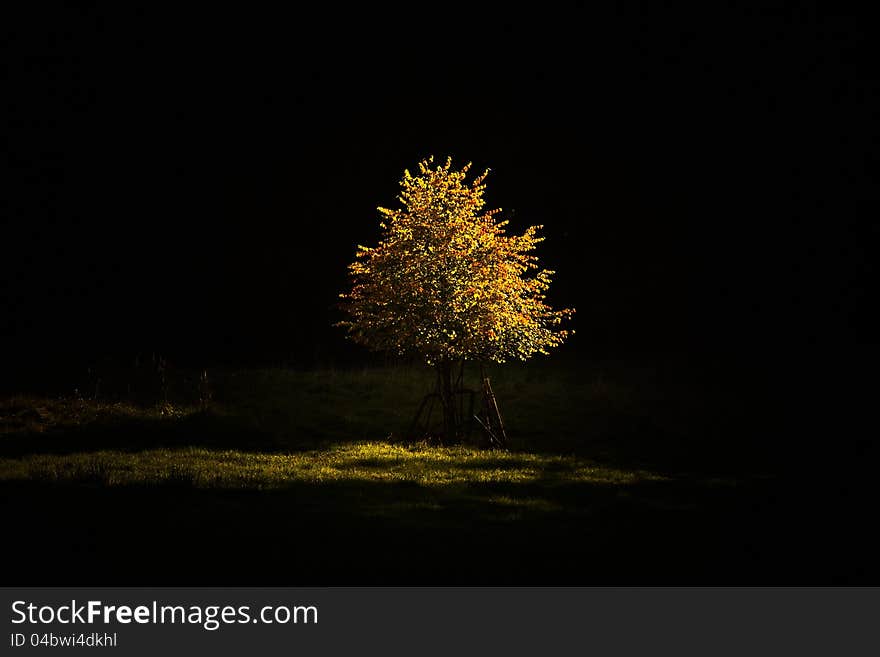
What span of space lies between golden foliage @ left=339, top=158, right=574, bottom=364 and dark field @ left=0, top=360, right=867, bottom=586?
337cm

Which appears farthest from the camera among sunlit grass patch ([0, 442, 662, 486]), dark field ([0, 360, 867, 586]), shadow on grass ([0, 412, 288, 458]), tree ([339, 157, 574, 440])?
tree ([339, 157, 574, 440])

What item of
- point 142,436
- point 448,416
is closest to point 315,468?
point 448,416

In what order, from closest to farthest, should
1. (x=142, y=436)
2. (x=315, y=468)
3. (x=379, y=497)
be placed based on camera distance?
(x=379, y=497), (x=315, y=468), (x=142, y=436)

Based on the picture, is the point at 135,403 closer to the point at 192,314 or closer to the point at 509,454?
the point at 509,454

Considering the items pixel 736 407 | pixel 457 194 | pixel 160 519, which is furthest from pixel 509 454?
pixel 736 407

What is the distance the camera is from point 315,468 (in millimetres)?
20828

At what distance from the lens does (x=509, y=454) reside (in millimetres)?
23938

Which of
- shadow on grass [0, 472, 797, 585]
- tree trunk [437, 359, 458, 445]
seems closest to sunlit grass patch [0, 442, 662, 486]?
shadow on grass [0, 472, 797, 585]

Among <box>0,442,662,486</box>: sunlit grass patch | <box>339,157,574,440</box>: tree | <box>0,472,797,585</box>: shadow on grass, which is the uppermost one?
<box>339,157,574,440</box>: tree

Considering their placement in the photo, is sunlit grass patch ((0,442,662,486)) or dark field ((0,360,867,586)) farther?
sunlit grass patch ((0,442,662,486))

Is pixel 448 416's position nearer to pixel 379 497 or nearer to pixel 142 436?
pixel 142 436

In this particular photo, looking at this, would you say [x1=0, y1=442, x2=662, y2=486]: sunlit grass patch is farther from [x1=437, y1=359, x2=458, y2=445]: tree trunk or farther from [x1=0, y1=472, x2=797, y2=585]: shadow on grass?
[x1=437, y1=359, x2=458, y2=445]: tree trunk

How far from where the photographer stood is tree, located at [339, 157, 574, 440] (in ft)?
84.0

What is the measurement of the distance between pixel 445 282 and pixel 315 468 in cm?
775
